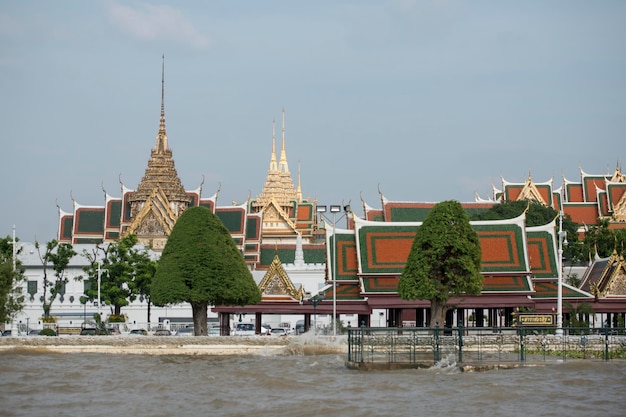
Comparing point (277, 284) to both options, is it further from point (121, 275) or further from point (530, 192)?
point (530, 192)

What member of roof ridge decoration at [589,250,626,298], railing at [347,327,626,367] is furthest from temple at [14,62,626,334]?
railing at [347,327,626,367]

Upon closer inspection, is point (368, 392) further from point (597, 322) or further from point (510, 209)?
point (510, 209)

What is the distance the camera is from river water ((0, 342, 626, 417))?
2956 cm

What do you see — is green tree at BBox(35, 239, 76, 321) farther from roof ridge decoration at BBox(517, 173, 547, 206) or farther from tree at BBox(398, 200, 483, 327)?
roof ridge decoration at BBox(517, 173, 547, 206)

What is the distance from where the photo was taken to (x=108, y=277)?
216ft

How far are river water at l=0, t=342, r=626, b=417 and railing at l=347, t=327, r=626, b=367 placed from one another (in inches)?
33.1

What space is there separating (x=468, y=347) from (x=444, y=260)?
721cm

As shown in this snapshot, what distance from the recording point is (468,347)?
4166cm

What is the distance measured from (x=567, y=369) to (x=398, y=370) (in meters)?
4.84

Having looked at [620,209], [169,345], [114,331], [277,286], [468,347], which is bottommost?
[169,345]

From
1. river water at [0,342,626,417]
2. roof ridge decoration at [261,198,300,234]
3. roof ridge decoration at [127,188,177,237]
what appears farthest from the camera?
roof ridge decoration at [261,198,300,234]

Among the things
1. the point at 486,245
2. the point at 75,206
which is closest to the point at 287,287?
the point at 486,245

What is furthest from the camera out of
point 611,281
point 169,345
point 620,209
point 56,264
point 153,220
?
point 620,209

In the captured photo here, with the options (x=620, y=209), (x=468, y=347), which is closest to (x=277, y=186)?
(x=620, y=209)
